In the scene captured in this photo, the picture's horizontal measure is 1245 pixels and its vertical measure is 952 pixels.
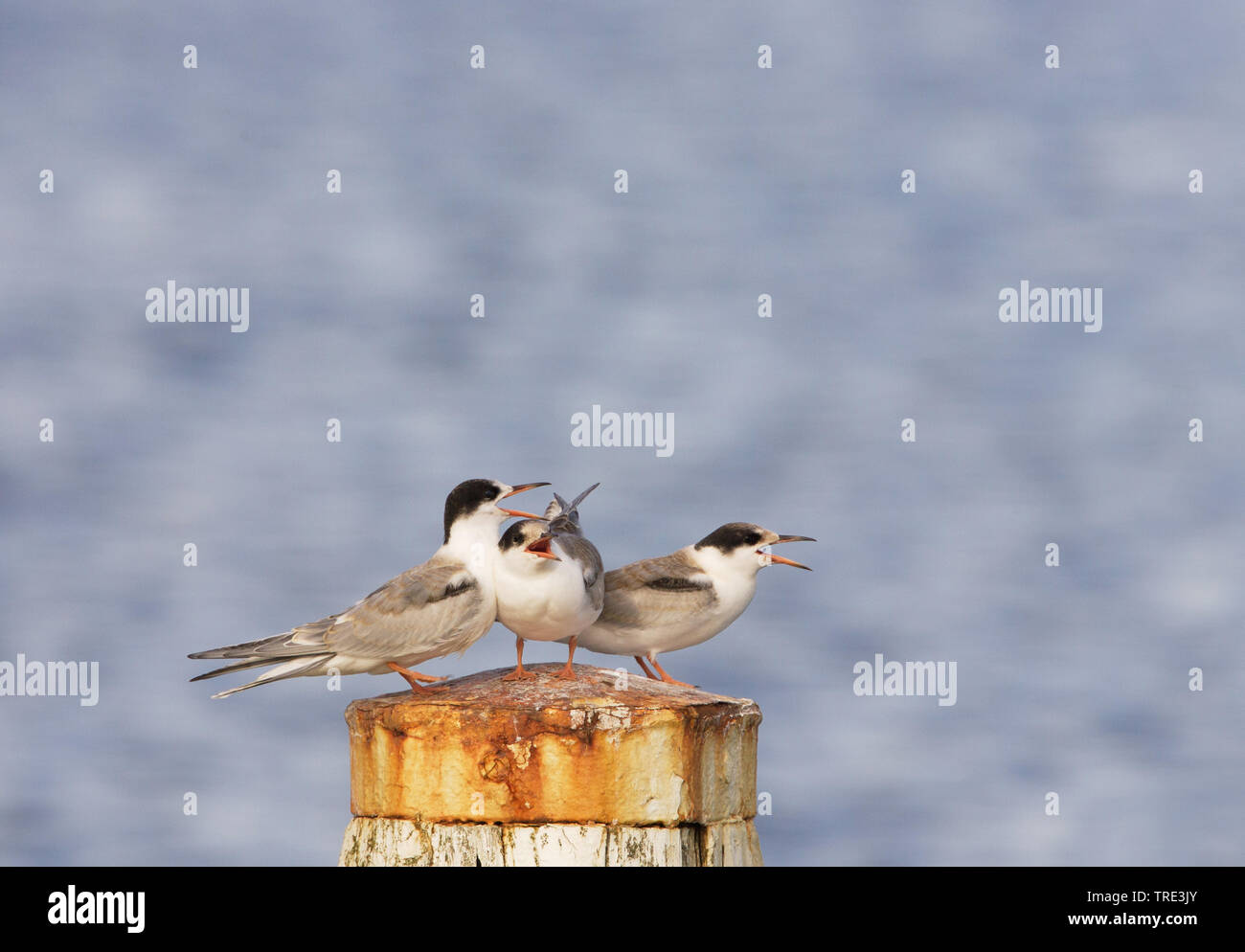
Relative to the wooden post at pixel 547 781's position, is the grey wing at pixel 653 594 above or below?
above

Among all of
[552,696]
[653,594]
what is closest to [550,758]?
[552,696]

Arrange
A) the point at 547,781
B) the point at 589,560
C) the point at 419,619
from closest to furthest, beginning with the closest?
the point at 547,781
the point at 419,619
the point at 589,560

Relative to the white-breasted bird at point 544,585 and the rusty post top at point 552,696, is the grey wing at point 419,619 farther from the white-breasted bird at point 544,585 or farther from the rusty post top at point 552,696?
the rusty post top at point 552,696

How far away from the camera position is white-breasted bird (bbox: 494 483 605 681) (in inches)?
375

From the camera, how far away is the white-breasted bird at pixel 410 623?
9852mm

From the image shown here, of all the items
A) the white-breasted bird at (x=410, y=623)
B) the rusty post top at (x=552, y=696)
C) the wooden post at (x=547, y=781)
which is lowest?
the wooden post at (x=547, y=781)

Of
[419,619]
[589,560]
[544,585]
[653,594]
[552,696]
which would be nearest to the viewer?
[552,696]

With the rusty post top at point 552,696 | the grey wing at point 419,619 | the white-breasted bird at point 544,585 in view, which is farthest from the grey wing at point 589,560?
the rusty post top at point 552,696

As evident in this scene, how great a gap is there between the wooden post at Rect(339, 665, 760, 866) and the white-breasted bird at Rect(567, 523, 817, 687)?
199 cm

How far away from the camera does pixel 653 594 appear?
10953 millimetres

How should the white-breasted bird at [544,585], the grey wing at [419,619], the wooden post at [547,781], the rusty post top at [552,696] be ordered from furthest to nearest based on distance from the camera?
1. the grey wing at [419,619]
2. the white-breasted bird at [544,585]
3. the rusty post top at [552,696]
4. the wooden post at [547,781]

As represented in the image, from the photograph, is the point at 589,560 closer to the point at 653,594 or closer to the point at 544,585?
the point at 544,585

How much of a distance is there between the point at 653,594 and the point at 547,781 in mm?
2934
